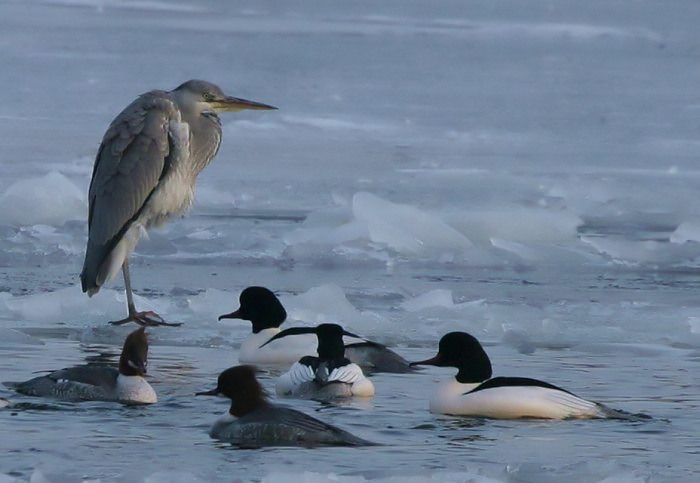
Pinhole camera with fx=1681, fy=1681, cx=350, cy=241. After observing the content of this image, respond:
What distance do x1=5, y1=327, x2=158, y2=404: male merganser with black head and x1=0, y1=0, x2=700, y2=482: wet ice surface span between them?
14 centimetres

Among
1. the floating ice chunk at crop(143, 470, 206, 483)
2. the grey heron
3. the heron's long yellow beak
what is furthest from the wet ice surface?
the heron's long yellow beak

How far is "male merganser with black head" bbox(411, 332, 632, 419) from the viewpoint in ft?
24.1

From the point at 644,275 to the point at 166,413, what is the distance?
5.46 m

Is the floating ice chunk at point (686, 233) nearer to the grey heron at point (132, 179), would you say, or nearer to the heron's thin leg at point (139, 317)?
the grey heron at point (132, 179)

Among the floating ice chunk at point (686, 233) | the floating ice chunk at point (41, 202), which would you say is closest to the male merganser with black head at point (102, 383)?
the floating ice chunk at point (41, 202)

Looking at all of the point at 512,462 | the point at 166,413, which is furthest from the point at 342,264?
the point at 512,462

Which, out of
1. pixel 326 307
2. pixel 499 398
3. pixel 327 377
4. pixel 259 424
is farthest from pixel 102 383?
pixel 326 307

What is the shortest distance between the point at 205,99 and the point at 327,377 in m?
3.58

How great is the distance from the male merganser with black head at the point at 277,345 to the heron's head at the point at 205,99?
177 centimetres

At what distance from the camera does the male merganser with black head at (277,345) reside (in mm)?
8844

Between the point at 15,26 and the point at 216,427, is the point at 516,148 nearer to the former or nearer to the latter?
the point at 15,26

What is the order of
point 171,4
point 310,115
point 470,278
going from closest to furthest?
point 470,278 < point 310,115 < point 171,4

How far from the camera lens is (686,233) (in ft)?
43.4

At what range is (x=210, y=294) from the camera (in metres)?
10.4
